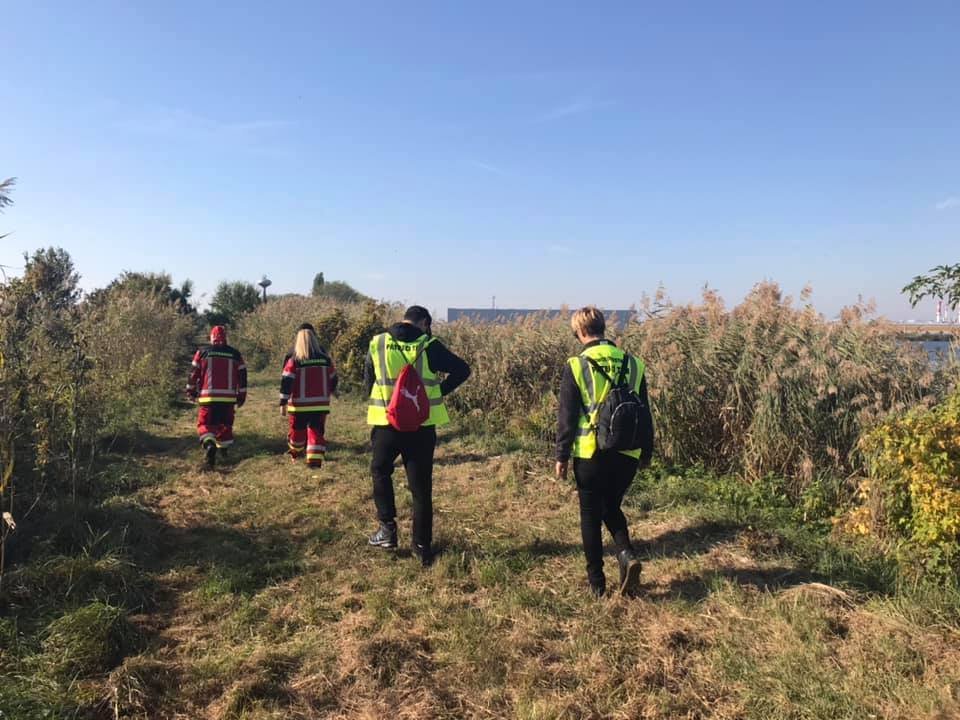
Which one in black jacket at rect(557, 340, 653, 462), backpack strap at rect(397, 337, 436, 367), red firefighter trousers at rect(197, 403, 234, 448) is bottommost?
red firefighter trousers at rect(197, 403, 234, 448)

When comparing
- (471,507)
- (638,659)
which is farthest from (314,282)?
(638,659)

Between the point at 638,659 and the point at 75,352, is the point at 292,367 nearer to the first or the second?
the point at 75,352

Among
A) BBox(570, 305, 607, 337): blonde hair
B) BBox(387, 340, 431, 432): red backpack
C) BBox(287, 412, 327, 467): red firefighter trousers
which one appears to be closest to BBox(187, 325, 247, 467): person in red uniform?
BBox(287, 412, 327, 467): red firefighter trousers

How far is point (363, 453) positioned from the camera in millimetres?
7824

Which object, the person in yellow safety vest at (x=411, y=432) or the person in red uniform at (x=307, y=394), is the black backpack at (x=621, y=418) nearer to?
the person in yellow safety vest at (x=411, y=432)

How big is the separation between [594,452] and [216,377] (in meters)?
5.41

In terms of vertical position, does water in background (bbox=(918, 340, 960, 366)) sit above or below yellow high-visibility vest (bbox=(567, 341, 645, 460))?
above

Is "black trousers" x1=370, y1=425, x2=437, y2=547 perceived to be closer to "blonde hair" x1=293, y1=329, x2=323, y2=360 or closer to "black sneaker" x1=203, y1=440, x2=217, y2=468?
"blonde hair" x1=293, y1=329, x2=323, y2=360

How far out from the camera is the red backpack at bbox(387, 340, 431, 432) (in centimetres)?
427

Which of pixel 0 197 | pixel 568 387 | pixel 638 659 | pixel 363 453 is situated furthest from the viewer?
pixel 363 453

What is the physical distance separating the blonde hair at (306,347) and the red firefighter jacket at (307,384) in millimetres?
52

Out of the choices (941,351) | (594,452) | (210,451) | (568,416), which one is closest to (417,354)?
(568,416)

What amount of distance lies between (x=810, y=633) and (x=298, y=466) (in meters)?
5.56

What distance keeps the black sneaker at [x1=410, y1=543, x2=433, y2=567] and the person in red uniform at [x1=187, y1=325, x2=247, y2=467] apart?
3835mm
